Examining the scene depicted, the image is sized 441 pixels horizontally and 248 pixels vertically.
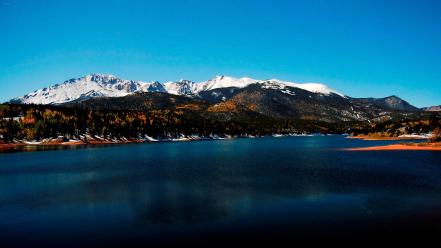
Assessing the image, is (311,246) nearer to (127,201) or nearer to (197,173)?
(127,201)

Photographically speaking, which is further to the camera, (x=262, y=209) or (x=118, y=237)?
(x=262, y=209)

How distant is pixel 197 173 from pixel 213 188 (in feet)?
69.2

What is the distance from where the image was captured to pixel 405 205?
4344 centimetres

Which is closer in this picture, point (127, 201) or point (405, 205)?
point (405, 205)

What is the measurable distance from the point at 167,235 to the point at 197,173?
46192mm

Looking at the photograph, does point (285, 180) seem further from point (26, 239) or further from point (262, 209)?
point (26, 239)

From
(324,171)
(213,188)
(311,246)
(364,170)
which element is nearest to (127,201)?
(213,188)

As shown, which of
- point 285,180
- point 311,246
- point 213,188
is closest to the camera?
point 311,246

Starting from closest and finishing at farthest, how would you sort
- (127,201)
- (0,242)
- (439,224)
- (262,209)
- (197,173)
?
(0,242) → (439,224) → (262,209) → (127,201) → (197,173)

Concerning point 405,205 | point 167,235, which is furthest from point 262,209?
point 405,205

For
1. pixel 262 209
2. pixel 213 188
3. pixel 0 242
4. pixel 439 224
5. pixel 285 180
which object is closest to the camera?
pixel 0 242

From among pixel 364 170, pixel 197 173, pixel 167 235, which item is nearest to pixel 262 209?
pixel 167 235

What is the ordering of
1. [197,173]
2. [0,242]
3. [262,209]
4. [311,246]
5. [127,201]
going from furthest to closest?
[197,173], [127,201], [262,209], [0,242], [311,246]

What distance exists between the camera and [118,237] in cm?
3253
